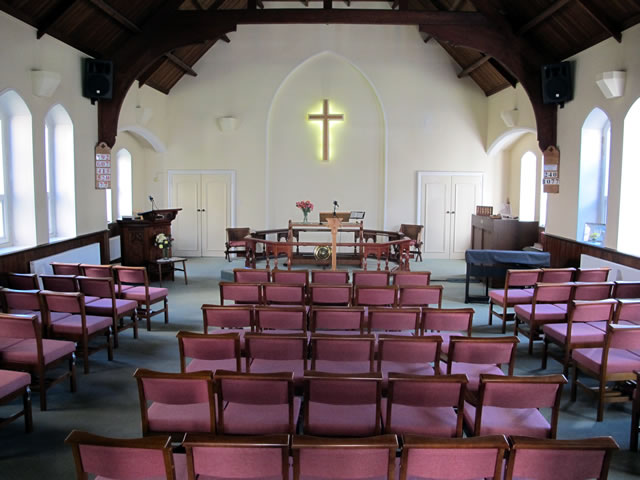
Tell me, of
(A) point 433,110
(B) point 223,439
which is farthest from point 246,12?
(B) point 223,439

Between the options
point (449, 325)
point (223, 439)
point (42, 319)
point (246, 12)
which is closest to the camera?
point (223, 439)

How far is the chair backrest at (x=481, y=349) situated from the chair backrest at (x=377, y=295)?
170 cm

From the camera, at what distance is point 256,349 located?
11.4ft

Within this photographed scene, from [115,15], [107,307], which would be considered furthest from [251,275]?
[115,15]

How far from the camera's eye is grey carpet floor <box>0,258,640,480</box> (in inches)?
128

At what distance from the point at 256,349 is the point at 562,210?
6803 mm

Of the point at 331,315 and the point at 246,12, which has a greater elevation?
the point at 246,12

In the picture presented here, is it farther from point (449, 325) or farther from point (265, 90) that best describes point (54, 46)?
point (449, 325)

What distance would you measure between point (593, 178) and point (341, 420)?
681 cm

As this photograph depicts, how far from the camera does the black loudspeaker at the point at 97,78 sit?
821cm

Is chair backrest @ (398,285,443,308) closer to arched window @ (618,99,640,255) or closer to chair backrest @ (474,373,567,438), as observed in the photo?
chair backrest @ (474,373,567,438)

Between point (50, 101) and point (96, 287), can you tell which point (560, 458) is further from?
point (50, 101)

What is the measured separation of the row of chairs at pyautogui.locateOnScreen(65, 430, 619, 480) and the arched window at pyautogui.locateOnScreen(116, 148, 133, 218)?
1039 centimetres

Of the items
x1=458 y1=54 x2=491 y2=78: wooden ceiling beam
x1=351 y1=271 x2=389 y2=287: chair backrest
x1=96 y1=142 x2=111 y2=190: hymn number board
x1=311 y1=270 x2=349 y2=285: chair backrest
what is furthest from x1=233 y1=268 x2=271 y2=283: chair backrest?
x1=458 y1=54 x2=491 y2=78: wooden ceiling beam
